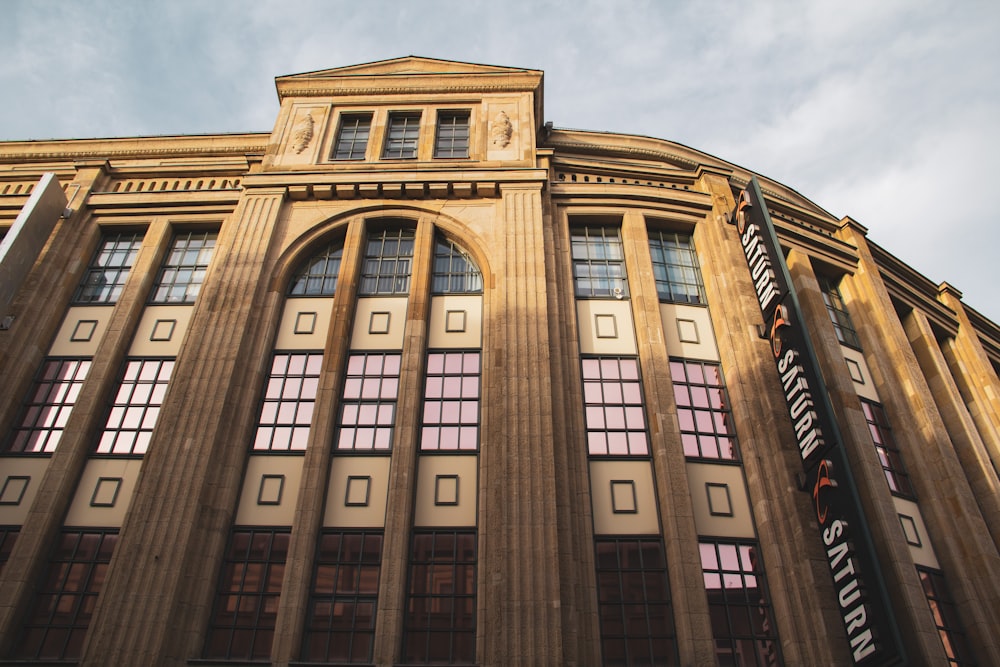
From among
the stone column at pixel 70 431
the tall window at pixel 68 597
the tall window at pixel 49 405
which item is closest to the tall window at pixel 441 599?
the tall window at pixel 68 597

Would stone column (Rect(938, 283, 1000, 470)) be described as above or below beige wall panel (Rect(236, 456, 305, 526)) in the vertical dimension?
above

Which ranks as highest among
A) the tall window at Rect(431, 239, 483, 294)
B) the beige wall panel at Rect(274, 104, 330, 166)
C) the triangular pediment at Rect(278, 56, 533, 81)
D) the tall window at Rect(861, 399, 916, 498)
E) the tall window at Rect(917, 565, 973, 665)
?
the triangular pediment at Rect(278, 56, 533, 81)

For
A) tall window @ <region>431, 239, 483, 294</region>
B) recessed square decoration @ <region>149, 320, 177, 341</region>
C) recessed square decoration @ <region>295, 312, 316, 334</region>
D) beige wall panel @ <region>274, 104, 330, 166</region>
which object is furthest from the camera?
beige wall panel @ <region>274, 104, 330, 166</region>

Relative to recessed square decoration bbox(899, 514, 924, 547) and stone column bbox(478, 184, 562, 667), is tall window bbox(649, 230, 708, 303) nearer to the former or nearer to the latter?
stone column bbox(478, 184, 562, 667)

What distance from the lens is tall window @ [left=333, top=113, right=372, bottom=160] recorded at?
22.7 metres

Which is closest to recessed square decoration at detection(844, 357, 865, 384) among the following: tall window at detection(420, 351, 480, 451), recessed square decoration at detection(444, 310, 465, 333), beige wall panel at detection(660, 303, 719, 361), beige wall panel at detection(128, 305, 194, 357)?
beige wall panel at detection(660, 303, 719, 361)

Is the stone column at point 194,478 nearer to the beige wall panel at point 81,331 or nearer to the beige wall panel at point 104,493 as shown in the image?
the beige wall panel at point 104,493

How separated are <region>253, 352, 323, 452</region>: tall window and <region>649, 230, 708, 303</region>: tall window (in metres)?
9.42

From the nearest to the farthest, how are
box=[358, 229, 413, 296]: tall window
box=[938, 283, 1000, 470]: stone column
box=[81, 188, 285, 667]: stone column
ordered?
box=[81, 188, 285, 667]: stone column < box=[358, 229, 413, 296]: tall window < box=[938, 283, 1000, 470]: stone column

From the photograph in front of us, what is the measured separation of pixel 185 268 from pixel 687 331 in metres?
14.2

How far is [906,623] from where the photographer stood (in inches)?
571

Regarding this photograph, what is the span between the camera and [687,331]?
18672mm

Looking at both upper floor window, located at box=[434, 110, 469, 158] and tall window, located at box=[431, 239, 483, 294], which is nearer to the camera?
tall window, located at box=[431, 239, 483, 294]

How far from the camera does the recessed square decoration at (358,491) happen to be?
1523 cm
